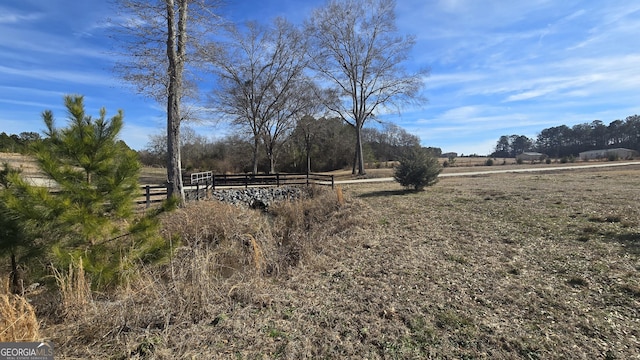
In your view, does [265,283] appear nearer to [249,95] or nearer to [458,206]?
[458,206]

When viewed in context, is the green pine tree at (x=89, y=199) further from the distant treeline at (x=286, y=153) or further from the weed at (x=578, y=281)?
the distant treeline at (x=286, y=153)

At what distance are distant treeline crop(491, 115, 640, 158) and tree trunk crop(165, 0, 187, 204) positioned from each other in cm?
9748

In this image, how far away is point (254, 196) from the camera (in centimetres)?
1789

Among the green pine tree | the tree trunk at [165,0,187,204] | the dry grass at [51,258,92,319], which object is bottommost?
the dry grass at [51,258,92,319]

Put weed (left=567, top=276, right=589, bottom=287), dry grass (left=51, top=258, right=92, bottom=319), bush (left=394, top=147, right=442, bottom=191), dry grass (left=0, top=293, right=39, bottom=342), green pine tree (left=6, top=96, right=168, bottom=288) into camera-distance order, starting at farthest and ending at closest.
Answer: bush (left=394, top=147, right=442, bottom=191) → weed (left=567, top=276, right=589, bottom=287) → green pine tree (left=6, top=96, right=168, bottom=288) → dry grass (left=51, top=258, right=92, bottom=319) → dry grass (left=0, top=293, right=39, bottom=342)

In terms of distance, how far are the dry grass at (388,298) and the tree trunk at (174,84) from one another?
3.37 metres

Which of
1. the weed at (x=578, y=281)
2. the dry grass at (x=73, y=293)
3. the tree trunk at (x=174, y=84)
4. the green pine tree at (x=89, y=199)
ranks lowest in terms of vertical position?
the weed at (x=578, y=281)

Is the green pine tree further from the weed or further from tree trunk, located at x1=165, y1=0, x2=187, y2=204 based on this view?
the weed

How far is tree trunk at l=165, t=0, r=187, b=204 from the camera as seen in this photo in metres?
10.3

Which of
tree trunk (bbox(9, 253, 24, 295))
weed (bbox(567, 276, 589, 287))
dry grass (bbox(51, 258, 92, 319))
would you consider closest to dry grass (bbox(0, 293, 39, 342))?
dry grass (bbox(51, 258, 92, 319))

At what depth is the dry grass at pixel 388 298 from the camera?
3166mm

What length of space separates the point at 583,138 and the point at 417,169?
327 ft

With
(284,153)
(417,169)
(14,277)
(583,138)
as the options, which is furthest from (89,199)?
(583,138)

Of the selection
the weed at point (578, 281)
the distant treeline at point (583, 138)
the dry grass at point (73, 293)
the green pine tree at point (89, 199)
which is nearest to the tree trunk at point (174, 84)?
the green pine tree at point (89, 199)
